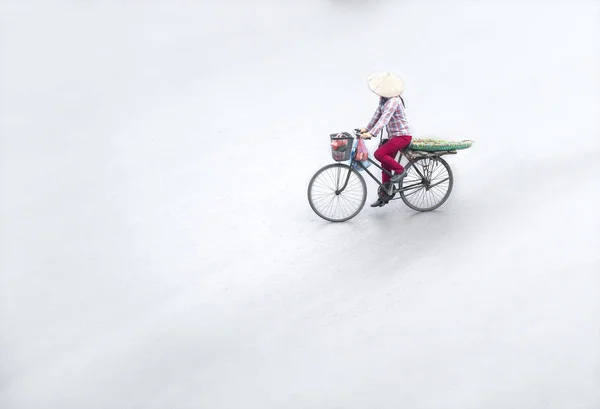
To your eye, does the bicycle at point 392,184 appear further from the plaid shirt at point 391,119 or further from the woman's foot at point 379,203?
the plaid shirt at point 391,119

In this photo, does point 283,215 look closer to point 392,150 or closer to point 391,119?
point 392,150

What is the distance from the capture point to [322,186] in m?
8.65

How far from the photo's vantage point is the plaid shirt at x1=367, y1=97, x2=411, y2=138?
820cm

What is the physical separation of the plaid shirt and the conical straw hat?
67 mm

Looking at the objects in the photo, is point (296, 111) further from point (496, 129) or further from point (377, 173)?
point (496, 129)

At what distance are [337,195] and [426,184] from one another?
92cm

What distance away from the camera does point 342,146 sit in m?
8.25

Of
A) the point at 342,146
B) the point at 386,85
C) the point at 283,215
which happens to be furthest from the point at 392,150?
the point at 283,215

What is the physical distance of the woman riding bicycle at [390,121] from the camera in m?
8.21

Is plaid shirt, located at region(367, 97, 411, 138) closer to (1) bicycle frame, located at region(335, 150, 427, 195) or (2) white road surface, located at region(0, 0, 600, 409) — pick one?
(1) bicycle frame, located at region(335, 150, 427, 195)

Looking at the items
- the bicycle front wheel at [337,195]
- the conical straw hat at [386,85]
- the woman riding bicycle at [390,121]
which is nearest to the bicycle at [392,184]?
the bicycle front wheel at [337,195]

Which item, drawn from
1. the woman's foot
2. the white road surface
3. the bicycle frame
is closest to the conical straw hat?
the bicycle frame

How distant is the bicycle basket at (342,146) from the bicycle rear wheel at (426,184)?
702 millimetres

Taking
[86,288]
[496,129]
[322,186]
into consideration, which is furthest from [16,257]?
[496,129]
